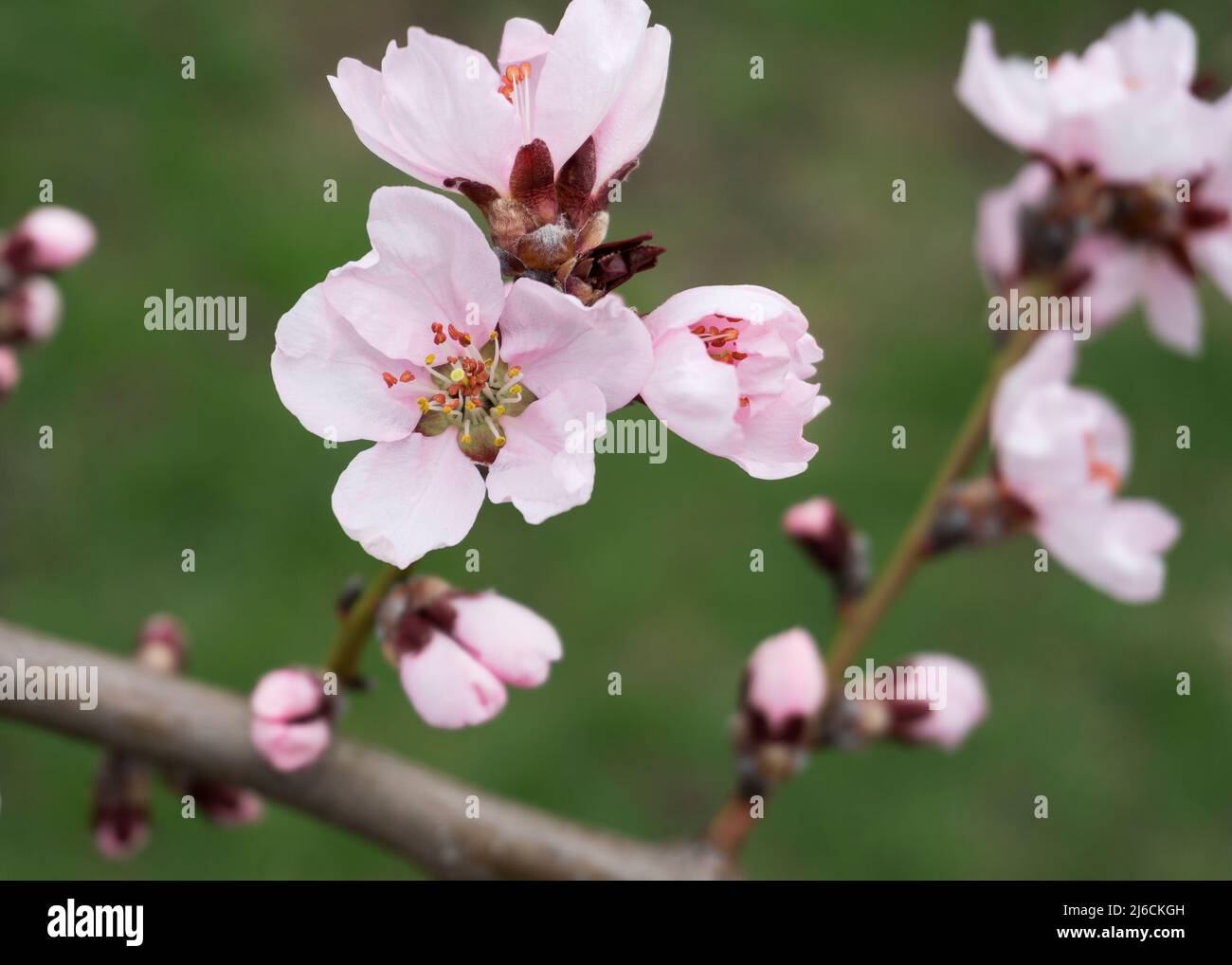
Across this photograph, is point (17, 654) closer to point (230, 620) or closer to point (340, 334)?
point (340, 334)

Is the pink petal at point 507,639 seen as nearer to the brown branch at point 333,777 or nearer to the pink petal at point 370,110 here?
the brown branch at point 333,777

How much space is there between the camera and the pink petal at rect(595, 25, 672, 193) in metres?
0.82

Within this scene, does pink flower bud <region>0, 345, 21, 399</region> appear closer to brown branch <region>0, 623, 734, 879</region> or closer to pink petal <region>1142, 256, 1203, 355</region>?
brown branch <region>0, 623, 734, 879</region>

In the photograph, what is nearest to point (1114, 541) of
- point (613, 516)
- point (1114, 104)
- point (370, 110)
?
point (1114, 104)

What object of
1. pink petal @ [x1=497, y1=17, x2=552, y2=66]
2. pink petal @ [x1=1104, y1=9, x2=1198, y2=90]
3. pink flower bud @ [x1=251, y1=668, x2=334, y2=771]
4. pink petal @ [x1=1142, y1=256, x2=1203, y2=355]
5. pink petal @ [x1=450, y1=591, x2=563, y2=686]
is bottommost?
pink flower bud @ [x1=251, y1=668, x2=334, y2=771]

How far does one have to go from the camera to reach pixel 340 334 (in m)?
0.82

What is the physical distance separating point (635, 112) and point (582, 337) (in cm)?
17

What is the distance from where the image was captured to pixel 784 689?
1.21 metres

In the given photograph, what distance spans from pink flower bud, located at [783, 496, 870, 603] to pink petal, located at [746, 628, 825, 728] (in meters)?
0.14

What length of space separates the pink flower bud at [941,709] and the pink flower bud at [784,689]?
0.45ft

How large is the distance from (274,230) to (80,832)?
4.84 ft

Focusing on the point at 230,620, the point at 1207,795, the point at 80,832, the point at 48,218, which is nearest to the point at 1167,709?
the point at 1207,795

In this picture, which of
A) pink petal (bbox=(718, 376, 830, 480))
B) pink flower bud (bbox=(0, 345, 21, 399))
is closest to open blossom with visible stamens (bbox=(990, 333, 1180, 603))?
pink petal (bbox=(718, 376, 830, 480))

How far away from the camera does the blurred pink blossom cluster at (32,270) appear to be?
136 cm
